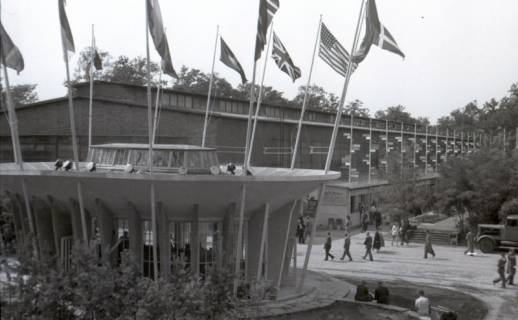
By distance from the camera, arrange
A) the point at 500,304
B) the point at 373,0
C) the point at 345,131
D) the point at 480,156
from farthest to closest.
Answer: the point at 345,131 → the point at 480,156 → the point at 500,304 → the point at 373,0

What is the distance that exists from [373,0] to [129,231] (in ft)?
37.8

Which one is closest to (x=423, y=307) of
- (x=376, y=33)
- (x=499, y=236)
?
(x=376, y=33)

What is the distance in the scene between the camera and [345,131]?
221 ft

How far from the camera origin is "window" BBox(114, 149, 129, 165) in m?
26.7

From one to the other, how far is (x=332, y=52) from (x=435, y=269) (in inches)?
559

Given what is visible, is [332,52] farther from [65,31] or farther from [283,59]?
[65,31]

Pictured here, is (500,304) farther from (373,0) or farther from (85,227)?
(85,227)

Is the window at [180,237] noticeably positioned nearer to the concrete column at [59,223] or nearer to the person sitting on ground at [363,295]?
the concrete column at [59,223]

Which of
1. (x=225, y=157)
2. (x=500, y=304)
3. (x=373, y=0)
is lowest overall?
(x=500, y=304)

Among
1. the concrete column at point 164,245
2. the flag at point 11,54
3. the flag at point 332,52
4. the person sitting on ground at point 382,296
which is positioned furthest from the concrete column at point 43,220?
the person sitting on ground at point 382,296

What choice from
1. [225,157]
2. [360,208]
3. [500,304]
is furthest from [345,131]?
[500,304]

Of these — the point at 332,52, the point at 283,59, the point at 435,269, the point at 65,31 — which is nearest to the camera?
the point at 65,31

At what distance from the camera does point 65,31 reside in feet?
76.2

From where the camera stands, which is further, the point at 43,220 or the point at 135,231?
the point at 43,220
